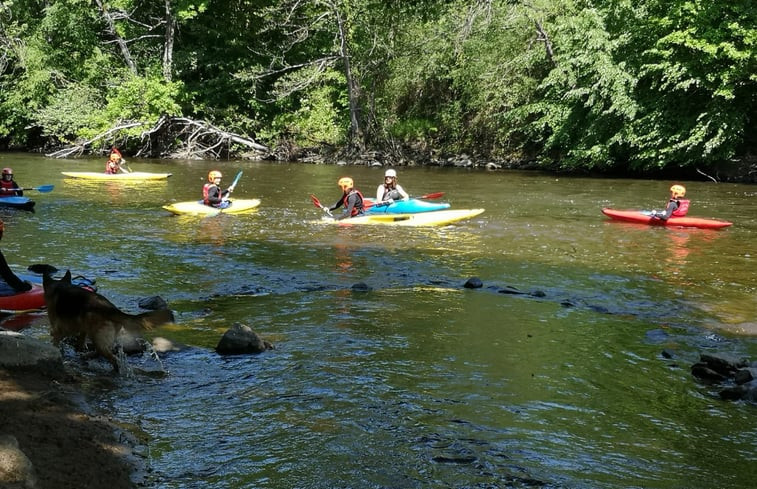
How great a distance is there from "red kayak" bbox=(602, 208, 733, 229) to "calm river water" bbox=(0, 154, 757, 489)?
0.60 ft

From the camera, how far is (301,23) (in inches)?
1215

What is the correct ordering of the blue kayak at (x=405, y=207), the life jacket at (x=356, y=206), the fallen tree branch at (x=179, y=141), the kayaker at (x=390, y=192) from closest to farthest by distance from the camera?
the life jacket at (x=356, y=206) < the blue kayak at (x=405, y=207) < the kayaker at (x=390, y=192) < the fallen tree branch at (x=179, y=141)

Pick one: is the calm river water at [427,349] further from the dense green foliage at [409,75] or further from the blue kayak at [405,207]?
the dense green foliage at [409,75]

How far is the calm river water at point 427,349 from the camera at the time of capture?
4367 mm

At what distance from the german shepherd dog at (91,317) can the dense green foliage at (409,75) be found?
1555 centimetres

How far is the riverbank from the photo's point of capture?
141 inches

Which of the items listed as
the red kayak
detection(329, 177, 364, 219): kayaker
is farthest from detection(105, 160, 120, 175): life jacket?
the red kayak

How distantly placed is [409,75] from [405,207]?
50.6 feet

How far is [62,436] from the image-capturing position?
3.97 meters

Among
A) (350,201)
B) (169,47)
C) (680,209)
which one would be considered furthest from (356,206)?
(169,47)

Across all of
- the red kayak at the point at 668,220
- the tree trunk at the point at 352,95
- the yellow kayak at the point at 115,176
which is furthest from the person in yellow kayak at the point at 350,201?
the tree trunk at the point at 352,95

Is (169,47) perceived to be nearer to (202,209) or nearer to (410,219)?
(202,209)

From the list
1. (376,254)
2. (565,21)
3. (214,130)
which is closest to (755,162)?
(565,21)

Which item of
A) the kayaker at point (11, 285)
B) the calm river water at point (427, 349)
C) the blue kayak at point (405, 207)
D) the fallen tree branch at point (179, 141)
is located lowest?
the calm river water at point (427, 349)
